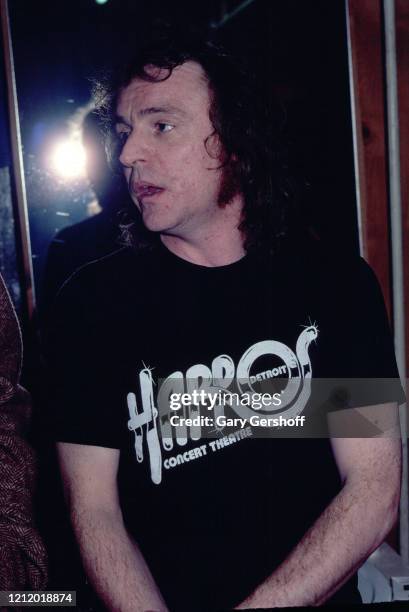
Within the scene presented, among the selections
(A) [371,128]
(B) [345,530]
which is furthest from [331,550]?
(A) [371,128]

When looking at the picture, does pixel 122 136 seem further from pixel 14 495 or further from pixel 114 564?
pixel 114 564

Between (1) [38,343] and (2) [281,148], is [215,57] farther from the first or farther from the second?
(1) [38,343]

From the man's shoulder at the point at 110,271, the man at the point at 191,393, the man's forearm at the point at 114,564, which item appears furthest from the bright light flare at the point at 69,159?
the man's forearm at the point at 114,564

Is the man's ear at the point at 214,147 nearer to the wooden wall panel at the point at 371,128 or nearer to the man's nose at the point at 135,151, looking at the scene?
the man's nose at the point at 135,151

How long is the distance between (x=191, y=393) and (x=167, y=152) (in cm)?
61

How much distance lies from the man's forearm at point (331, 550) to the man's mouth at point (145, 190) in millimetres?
855

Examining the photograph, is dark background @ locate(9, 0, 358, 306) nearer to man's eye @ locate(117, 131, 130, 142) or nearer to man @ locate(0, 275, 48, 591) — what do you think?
man's eye @ locate(117, 131, 130, 142)

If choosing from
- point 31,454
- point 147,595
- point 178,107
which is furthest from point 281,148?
point 147,595

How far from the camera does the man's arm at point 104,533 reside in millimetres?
981

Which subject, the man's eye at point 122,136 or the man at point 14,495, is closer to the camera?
the man at point 14,495

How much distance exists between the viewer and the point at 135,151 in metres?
1.19

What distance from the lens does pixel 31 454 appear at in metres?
1.07

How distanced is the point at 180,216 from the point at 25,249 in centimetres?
61

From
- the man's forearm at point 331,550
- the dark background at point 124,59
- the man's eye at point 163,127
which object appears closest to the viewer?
the man's forearm at point 331,550
